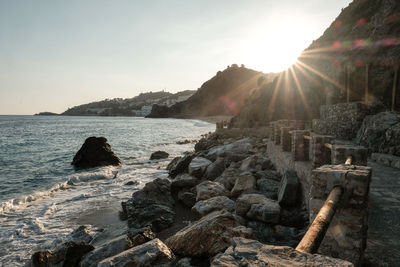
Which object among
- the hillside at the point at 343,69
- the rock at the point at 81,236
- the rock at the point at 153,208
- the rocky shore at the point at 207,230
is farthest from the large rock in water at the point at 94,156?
the hillside at the point at 343,69

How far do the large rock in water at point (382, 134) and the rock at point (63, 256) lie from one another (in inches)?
396

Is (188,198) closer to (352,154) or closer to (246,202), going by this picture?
(246,202)

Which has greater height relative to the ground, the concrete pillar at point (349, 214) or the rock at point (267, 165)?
the concrete pillar at point (349, 214)

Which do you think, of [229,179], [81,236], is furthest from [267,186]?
[81,236]

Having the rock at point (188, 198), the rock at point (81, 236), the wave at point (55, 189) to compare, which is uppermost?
the rock at point (188, 198)

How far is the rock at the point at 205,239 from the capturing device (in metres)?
4.84

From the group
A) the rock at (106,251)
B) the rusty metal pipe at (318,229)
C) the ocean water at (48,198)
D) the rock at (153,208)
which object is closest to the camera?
the rusty metal pipe at (318,229)

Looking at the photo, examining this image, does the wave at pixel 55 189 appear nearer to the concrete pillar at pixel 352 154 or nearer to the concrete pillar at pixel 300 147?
the concrete pillar at pixel 300 147

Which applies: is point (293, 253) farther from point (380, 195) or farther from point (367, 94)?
point (367, 94)

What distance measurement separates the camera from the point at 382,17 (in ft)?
77.2

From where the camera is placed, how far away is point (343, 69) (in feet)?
77.8

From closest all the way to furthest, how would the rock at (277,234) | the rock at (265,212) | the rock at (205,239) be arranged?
the rock at (205,239), the rock at (277,234), the rock at (265,212)

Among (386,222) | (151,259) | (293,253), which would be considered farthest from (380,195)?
(151,259)

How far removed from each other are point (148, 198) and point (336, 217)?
23.1 ft
